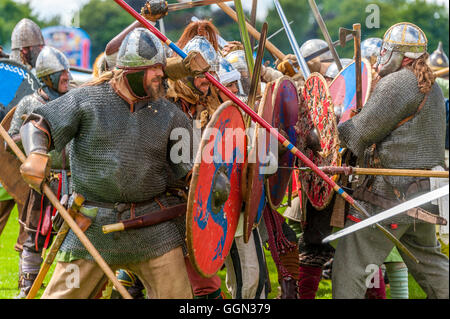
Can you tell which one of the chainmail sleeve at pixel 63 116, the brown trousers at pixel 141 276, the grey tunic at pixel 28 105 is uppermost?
the chainmail sleeve at pixel 63 116

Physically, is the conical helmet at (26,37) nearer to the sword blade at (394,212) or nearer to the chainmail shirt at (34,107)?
the chainmail shirt at (34,107)

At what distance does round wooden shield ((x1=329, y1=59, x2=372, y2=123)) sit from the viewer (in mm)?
4453

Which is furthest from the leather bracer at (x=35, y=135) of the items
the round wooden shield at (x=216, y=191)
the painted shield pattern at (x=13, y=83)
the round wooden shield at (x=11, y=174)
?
the painted shield pattern at (x=13, y=83)

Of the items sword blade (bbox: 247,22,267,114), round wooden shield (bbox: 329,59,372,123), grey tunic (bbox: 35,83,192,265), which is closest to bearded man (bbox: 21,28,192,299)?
grey tunic (bbox: 35,83,192,265)

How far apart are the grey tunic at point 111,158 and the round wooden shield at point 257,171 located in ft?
1.60

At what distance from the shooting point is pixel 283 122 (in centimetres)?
428

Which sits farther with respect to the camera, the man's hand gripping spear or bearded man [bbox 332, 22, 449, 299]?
bearded man [bbox 332, 22, 449, 299]

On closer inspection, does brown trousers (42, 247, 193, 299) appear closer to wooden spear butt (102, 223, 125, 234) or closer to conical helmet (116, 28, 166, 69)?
wooden spear butt (102, 223, 125, 234)

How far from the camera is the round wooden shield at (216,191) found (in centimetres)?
302

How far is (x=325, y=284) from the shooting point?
5.99 m

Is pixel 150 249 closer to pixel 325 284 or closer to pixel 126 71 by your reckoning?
pixel 126 71

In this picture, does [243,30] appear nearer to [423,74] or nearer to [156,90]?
[156,90]

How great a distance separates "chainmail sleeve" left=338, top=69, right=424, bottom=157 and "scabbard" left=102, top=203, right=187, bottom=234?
1274 millimetres

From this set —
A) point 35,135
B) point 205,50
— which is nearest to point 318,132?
point 205,50
